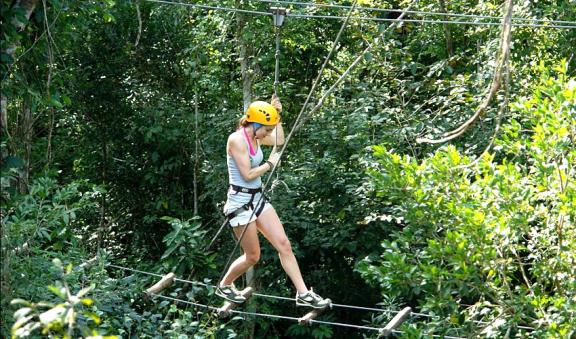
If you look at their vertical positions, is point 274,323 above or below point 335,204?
below

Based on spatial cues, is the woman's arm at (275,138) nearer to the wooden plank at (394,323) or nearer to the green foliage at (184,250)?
the wooden plank at (394,323)

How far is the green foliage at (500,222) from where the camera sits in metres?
6.33

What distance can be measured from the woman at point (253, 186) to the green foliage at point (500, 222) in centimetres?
57

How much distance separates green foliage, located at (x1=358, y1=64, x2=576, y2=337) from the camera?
6.33m

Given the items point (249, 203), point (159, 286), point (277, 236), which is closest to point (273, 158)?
point (249, 203)

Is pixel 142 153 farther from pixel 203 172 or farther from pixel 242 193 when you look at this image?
pixel 242 193

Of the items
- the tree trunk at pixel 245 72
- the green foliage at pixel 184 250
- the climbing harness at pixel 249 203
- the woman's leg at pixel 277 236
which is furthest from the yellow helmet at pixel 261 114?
the tree trunk at pixel 245 72

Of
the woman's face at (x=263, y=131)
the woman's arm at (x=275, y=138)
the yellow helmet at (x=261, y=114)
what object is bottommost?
the woman's arm at (x=275, y=138)

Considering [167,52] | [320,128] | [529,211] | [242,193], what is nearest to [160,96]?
[167,52]

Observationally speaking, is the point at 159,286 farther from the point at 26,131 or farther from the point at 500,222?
the point at 26,131

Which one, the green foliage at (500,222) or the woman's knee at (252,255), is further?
the woman's knee at (252,255)

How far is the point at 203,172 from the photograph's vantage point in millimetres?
9766

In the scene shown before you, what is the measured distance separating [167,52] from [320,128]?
62.8 inches

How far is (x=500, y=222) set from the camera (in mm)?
6250
